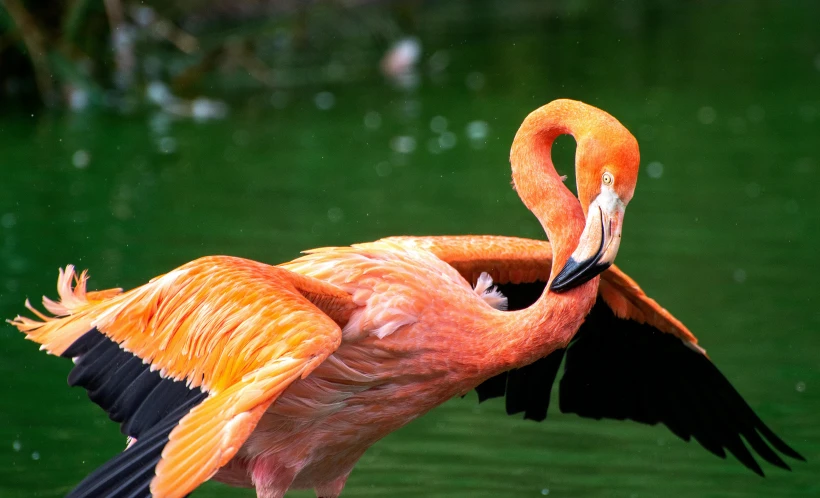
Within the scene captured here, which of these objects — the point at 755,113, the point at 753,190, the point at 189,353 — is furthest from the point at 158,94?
the point at 189,353

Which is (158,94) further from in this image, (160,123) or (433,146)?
(433,146)

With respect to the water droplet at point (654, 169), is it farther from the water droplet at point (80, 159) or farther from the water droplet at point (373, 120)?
the water droplet at point (80, 159)

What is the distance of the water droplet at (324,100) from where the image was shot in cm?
1484

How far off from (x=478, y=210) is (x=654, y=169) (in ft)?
7.28

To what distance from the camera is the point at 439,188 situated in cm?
1167

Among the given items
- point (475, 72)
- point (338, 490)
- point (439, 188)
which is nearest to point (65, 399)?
point (338, 490)

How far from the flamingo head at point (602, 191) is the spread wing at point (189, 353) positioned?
2.85 ft

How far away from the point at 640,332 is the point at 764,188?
6190 millimetres

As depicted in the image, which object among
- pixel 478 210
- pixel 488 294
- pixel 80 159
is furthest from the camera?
pixel 80 159

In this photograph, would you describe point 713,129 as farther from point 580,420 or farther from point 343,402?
point 343,402

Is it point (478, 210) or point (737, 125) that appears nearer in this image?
point (478, 210)

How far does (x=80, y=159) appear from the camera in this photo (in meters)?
12.5

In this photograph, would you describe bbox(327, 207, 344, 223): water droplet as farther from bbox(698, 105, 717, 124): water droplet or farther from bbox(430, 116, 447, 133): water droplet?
bbox(698, 105, 717, 124): water droplet

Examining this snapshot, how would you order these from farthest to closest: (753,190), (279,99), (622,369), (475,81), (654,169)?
1. (475,81)
2. (279,99)
3. (654,169)
4. (753,190)
5. (622,369)
